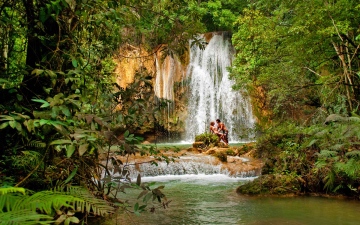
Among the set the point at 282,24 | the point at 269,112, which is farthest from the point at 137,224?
the point at 269,112

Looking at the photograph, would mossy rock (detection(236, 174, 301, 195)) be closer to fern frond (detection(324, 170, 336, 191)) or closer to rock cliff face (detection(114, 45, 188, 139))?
fern frond (detection(324, 170, 336, 191))

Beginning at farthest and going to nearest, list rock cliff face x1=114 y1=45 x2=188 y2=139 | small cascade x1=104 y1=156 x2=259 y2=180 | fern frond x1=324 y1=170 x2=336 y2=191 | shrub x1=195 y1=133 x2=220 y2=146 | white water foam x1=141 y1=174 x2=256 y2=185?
rock cliff face x1=114 y1=45 x2=188 y2=139 < shrub x1=195 y1=133 x2=220 y2=146 < small cascade x1=104 y1=156 x2=259 y2=180 < white water foam x1=141 y1=174 x2=256 y2=185 < fern frond x1=324 y1=170 x2=336 y2=191

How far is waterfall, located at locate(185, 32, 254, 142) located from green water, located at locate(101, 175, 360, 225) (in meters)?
13.7

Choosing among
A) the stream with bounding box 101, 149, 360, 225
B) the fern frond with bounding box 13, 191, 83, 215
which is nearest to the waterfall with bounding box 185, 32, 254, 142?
the stream with bounding box 101, 149, 360, 225

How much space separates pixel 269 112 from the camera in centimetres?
2122

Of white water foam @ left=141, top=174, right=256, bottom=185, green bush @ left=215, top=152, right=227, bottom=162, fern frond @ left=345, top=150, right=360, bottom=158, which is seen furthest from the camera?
green bush @ left=215, top=152, right=227, bottom=162

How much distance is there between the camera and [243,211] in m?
5.84

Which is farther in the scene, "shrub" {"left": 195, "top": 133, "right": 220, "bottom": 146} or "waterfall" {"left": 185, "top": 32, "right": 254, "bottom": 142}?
"waterfall" {"left": 185, "top": 32, "right": 254, "bottom": 142}

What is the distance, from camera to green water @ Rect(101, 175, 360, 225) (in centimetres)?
522

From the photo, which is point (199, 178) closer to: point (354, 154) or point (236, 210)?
point (236, 210)

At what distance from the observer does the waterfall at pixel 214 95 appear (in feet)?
70.5

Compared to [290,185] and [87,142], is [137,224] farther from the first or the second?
[290,185]

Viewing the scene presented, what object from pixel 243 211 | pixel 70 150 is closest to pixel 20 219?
pixel 70 150

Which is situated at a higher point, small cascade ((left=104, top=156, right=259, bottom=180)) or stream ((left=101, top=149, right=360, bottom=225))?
small cascade ((left=104, top=156, right=259, bottom=180))
